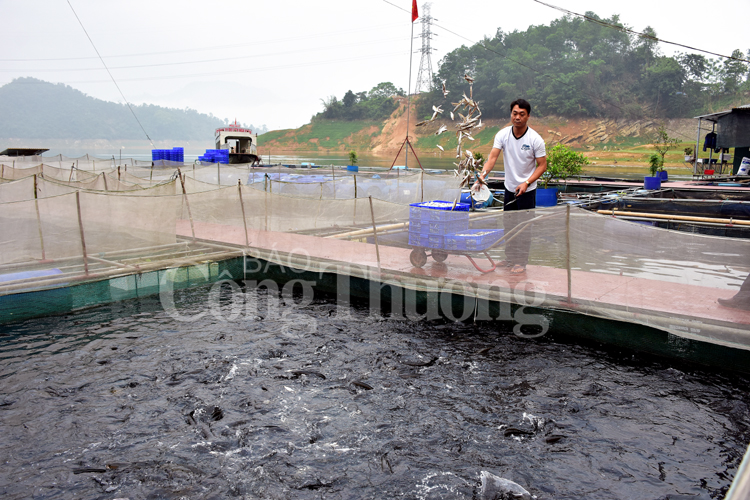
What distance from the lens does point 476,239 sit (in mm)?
6512

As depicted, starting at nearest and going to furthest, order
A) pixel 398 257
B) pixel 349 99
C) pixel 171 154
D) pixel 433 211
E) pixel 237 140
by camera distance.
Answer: pixel 433 211 → pixel 398 257 → pixel 171 154 → pixel 237 140 → pixel 349 99

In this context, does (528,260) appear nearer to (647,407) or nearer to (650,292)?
(650,292)

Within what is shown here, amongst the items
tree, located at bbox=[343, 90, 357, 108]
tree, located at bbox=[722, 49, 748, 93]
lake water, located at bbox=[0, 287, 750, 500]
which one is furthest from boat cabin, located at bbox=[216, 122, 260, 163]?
tree, located at bbox=[343, 90, 357, 108]

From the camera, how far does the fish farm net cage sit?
17.9ft

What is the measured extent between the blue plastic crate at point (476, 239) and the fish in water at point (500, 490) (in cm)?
318

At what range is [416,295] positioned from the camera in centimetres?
730

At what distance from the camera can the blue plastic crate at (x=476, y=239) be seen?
652 centimetres

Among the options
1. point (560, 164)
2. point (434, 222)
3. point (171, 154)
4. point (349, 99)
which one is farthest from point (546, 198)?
point (349, 99)

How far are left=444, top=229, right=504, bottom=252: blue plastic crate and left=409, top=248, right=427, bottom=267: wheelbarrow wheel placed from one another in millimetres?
642

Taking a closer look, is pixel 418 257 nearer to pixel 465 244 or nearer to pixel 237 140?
pixel 465 244

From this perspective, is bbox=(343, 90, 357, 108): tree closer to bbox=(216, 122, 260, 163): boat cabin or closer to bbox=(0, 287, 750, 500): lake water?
bbox=(216, 122, 260, 163): boat cabin

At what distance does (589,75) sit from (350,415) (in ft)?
318

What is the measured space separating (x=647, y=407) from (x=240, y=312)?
5.59 metres

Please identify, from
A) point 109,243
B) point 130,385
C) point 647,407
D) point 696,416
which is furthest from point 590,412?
point 109,243
